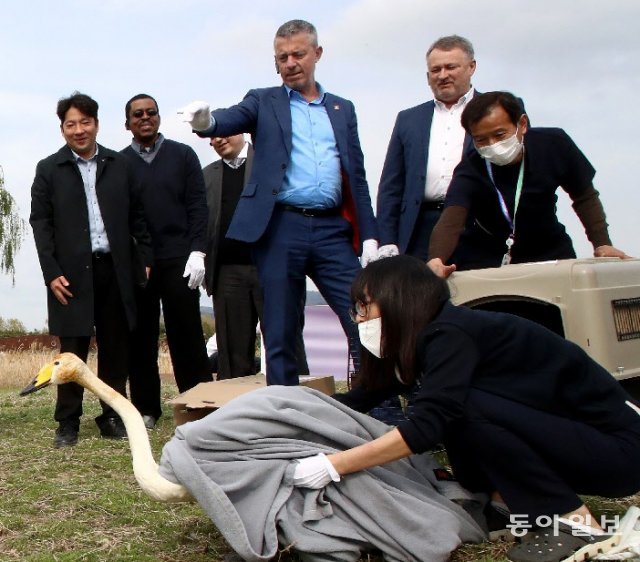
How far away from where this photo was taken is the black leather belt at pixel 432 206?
17.0 ft

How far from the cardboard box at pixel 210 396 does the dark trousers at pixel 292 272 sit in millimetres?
297

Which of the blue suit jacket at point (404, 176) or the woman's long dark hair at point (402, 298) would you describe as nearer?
the woman's long dark hair at point (402, 298)

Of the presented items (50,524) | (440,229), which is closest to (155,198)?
(440,229)

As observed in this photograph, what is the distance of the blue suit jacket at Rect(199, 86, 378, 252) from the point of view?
490 cm

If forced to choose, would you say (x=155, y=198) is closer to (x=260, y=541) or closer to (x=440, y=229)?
(x=440, y=229)

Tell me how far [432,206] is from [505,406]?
222 centimetres

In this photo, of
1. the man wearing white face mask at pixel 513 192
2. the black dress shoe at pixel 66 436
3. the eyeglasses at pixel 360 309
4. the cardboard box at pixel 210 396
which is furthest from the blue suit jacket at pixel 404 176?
the black dress shoe at pixel 66 436

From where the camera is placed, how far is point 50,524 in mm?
3662

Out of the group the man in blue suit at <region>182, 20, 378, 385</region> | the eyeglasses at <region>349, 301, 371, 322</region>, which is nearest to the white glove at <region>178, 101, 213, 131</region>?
the man in blue suit at <region>182, 20, 378, 385</region>

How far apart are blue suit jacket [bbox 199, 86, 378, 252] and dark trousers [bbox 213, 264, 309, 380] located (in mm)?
1838

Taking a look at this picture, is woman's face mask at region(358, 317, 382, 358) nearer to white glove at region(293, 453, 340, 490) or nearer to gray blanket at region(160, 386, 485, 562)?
gray blanket at region(160, 386, 485, 562)

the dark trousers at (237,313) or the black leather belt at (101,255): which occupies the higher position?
the black leather belt at (101,255)

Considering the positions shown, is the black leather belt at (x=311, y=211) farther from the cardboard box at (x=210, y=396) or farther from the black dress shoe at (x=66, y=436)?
the black dress shoe at (x=66, y=436)

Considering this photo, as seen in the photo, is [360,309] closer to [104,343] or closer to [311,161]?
[311,161]
